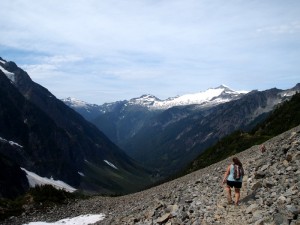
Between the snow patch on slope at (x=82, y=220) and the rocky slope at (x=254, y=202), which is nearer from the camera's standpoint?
the rocky slope at (x=254, y=202)

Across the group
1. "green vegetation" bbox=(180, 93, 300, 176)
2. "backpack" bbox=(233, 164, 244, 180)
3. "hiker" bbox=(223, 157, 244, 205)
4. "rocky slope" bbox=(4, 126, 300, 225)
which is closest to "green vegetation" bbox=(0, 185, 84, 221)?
"rocky slope" bbox=(4, 126, 300, 225)

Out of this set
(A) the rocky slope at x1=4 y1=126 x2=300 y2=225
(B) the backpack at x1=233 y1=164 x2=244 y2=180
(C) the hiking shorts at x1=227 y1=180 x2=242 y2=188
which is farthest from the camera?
(B) the backpack at x1=233 y1=164 x2=244 y2=180

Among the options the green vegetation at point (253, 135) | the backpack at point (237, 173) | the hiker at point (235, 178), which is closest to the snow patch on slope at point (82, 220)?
the hiker at point (235, 178)

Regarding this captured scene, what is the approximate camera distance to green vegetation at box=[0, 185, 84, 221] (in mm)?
46591

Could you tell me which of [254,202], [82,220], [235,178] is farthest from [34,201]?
[254,202]

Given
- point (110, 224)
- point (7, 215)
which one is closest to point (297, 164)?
point (110, 224)

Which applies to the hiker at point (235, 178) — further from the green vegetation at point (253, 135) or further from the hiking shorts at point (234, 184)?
the green vegetation at point (253, 135)

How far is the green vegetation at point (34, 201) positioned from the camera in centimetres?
4659

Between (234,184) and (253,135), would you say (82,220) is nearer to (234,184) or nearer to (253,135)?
(234,184)

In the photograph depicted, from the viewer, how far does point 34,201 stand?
4991 cm

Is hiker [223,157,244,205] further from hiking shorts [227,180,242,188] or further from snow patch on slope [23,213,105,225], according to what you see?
snow patch on slope [23,213,105,225]

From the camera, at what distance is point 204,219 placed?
20.5 m

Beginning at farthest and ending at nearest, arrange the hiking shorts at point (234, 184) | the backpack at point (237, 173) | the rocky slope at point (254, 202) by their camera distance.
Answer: the backpack at point (237, 173)
the hiking shorts at point (234, 184)
the rocky slope at point (254, 202)

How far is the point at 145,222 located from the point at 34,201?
29959 millimetres
